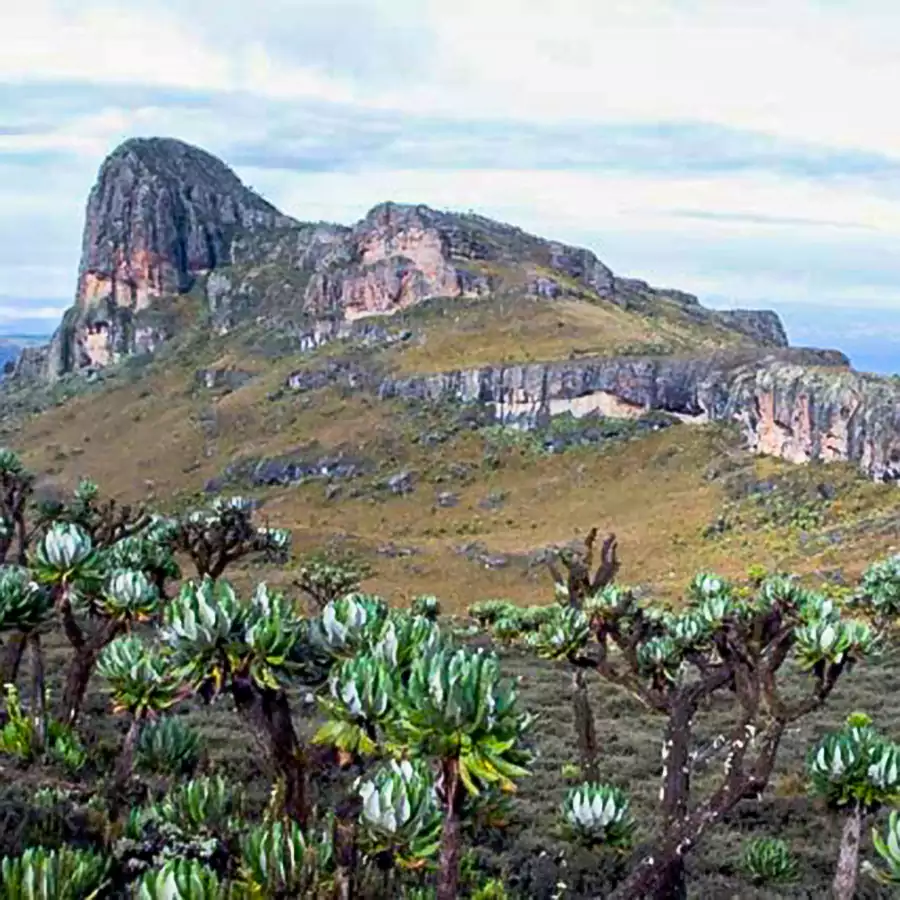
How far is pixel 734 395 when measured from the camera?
255 ft

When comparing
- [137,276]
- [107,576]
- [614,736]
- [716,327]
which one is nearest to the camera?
[107,576]

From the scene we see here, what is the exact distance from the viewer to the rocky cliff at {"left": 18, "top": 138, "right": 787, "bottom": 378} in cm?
12256

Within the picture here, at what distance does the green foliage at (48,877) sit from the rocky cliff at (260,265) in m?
107

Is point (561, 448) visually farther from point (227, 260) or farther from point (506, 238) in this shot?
point (227, 260)

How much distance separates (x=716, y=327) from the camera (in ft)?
439

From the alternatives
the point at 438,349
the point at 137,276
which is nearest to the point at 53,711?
the point at 438,349

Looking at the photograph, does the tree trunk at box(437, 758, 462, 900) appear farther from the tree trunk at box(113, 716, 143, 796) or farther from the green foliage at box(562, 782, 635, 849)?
the tree trunk at box(113, 716, 143, 796)

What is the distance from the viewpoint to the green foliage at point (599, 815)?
962 centimetres

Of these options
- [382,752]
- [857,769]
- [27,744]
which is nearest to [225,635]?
[382,752]

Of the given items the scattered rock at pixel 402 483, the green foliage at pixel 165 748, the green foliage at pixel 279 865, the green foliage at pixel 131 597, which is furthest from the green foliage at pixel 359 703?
the scattered rock at pixel 402 483

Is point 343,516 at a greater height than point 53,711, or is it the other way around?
point 53,711

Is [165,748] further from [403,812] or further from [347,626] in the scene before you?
[403,812]

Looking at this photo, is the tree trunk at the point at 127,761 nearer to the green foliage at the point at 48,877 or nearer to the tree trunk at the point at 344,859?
the tree trunk at the point at 344,859

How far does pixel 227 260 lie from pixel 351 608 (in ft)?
542
